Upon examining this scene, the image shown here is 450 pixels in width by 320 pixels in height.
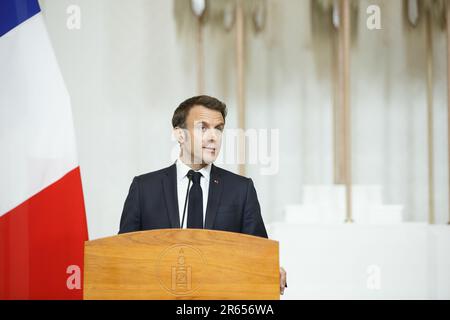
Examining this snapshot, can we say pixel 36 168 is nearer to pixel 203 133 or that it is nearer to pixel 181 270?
pixel 203 133

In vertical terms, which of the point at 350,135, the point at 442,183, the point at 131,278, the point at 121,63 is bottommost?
the point at 131,278

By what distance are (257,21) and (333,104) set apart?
649 millimetres

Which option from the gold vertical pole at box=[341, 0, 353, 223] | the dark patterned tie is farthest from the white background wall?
the dark patterned tie

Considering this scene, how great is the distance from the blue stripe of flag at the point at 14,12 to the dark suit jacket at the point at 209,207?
4.19 ft

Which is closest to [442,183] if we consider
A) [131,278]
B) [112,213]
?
[112,213]

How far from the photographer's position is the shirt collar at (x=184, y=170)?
204 centimetres

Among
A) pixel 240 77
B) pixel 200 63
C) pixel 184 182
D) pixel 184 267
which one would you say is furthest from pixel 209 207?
pixel 200 63

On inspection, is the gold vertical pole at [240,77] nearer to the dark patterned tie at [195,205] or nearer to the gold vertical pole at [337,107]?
the gold vertical pole at [337,107]

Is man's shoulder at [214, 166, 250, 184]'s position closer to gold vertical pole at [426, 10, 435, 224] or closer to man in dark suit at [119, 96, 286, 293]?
man in dark suit at [119, 96, 286, 293]

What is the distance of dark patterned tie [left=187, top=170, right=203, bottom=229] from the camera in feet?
6.41

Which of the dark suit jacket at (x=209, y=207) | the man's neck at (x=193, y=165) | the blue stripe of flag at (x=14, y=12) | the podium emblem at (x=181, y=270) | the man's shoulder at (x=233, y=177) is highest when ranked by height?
the blue stripe of flag at (x=14, y=12)

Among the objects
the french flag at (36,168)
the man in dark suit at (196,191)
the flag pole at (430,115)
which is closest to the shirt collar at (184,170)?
the man in dark suit at (196,191)
